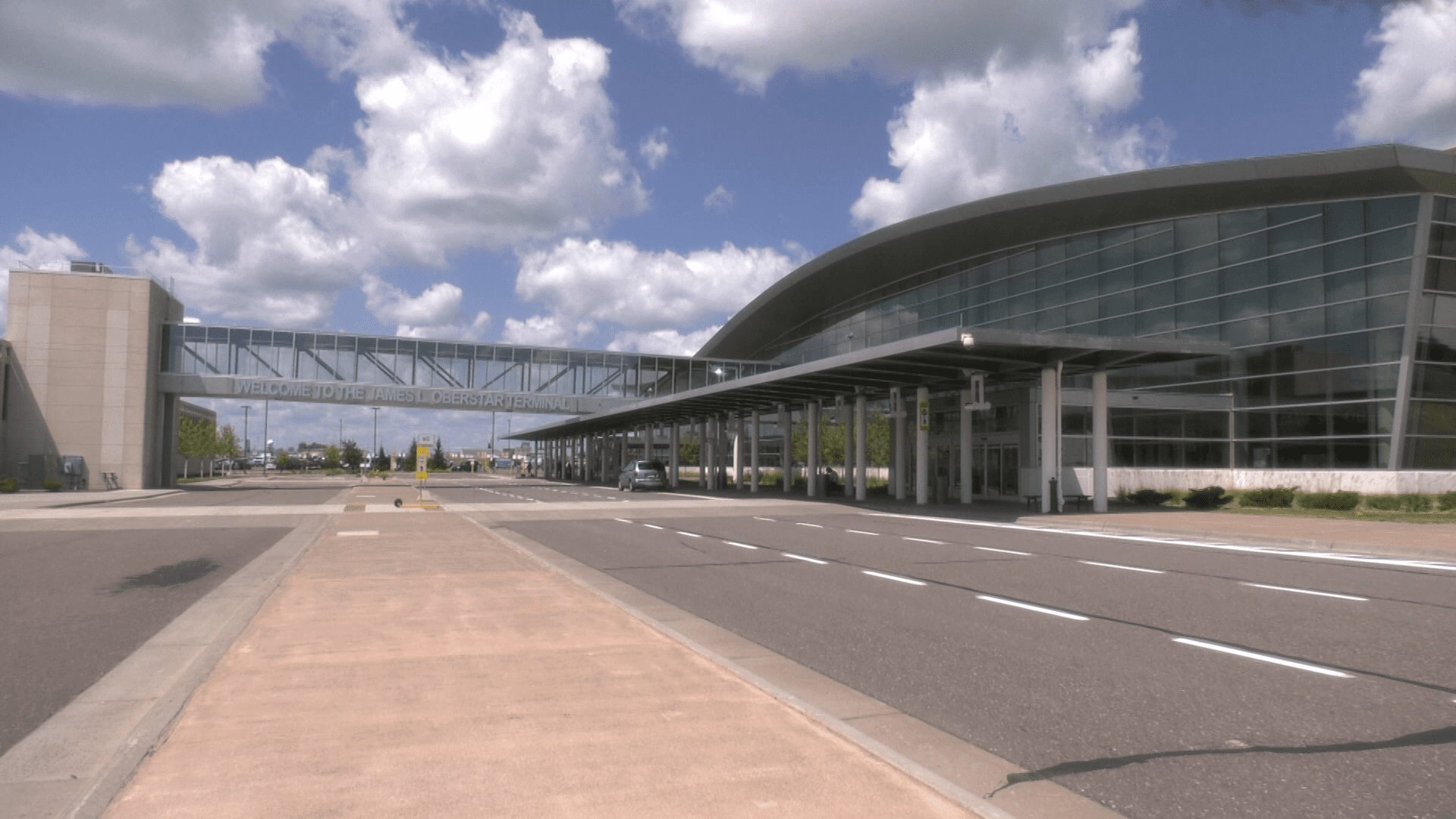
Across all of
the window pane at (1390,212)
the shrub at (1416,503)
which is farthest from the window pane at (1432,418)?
the window pane at (1390,212)

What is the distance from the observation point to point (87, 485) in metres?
48.6

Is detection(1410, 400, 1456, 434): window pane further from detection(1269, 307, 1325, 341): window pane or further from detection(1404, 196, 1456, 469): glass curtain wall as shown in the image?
detection(1269, 307, 1325, 341): window pane

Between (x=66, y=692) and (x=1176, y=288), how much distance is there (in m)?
37.9

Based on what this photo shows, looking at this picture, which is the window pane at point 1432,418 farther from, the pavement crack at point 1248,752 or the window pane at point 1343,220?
the pavement crack at point 1248,752

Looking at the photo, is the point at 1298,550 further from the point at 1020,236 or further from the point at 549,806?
the point at 1020,236

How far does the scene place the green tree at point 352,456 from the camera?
130750 mm

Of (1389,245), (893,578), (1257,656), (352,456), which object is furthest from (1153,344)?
(352,456)

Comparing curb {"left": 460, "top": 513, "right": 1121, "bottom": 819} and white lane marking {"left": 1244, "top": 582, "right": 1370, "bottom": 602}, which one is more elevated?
curb {"left": 460, "top": 513, "right": 1121, "bottom": 819}

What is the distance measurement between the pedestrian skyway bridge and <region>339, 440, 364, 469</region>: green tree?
75.4 meters

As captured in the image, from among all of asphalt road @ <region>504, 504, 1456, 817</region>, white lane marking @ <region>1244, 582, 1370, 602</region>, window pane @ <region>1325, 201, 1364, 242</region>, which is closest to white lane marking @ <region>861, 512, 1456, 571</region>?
asphalt road @ <region>504, 504, 1456, 817</region>

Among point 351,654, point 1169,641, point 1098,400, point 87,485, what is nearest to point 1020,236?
point 1098,400

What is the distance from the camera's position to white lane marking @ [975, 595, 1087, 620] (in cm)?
951

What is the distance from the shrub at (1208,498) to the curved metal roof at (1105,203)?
420 inches

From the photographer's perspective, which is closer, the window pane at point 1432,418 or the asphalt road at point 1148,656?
the asphalt road at point 1148,656
